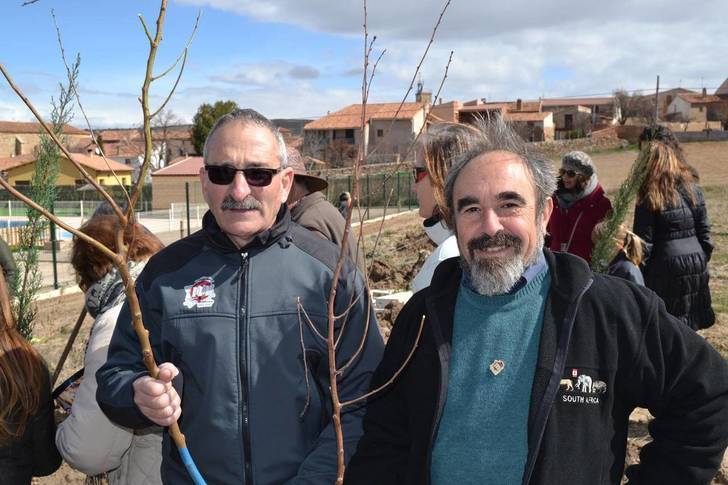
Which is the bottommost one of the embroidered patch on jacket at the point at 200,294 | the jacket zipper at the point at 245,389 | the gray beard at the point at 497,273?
the jacket zipper at the point at 245,389

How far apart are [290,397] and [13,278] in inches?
105

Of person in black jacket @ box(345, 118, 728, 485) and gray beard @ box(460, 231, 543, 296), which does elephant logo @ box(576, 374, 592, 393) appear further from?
gray beard @ box(460, 231, 543, 296)

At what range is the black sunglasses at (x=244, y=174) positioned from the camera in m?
2.17

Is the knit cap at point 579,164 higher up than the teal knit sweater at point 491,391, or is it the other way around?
the knit cap at point 579,164

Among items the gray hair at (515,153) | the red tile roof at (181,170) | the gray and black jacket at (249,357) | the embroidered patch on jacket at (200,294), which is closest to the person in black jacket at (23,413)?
the gray and black jacket at (249,357)

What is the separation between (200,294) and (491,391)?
0.92m

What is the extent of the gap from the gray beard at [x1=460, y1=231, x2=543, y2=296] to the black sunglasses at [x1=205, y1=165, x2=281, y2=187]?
0.71 m

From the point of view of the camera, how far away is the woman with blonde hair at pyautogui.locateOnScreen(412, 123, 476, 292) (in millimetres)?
2541

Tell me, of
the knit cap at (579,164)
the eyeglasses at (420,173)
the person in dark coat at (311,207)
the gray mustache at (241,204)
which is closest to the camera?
the gray mustache at (241,204)

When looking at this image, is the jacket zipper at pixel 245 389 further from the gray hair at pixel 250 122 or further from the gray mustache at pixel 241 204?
the gray hair at pixel 250 122

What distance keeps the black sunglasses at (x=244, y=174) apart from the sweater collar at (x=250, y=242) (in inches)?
5.2

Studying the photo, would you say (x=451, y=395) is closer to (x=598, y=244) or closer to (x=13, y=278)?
(x=598, y=244)

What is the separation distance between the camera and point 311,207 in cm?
398

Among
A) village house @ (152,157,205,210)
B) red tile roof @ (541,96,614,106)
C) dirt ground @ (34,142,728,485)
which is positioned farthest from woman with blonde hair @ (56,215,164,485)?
red tile roof @ (541,96,614,106)
